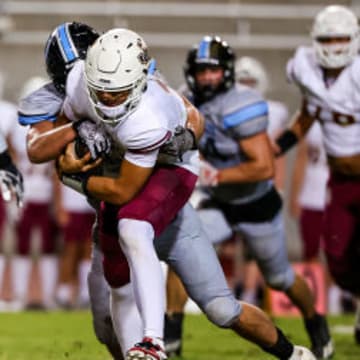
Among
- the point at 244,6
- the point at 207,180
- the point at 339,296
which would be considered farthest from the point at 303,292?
the point at 244,6

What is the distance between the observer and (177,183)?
4.19 metres

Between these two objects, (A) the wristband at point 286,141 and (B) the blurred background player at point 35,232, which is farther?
(B) the blurred background player at point 35,232

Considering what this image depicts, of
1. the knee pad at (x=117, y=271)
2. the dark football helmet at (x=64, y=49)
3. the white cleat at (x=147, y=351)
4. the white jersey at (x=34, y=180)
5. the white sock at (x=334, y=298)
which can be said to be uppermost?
the dark football helmet at (x=64, y=49)

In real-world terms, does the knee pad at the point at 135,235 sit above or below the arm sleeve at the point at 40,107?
below

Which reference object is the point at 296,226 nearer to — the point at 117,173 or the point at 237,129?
the point at 237,129

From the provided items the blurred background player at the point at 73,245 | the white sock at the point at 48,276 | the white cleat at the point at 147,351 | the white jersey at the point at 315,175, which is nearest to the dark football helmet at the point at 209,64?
the white cleat at the point at 147,351

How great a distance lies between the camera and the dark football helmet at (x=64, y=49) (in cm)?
427

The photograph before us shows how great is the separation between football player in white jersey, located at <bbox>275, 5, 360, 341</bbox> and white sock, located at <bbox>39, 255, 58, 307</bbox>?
2.74m

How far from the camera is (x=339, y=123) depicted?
5668mm

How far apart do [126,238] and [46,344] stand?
2.06 meters

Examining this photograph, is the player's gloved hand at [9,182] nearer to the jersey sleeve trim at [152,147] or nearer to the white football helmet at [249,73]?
the jersey sleeve trim at [152,147]

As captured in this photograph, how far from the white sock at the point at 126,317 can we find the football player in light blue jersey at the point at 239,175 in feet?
3.80

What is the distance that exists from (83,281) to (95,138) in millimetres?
3939

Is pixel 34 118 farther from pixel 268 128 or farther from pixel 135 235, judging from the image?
pixel 268 128
